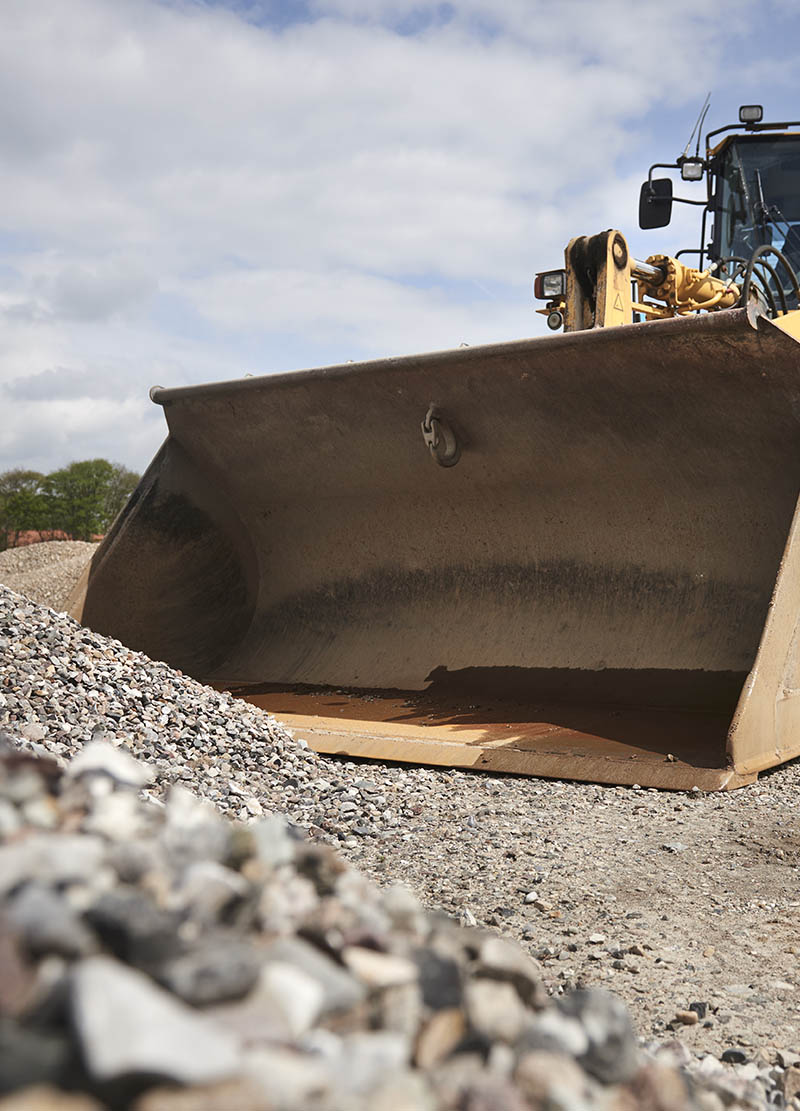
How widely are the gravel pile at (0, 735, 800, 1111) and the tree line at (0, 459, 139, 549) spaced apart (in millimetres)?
17398

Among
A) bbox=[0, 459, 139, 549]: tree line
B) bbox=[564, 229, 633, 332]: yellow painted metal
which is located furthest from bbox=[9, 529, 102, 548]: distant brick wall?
bbox=[564, 229, 633, 332]: yellow painted metal

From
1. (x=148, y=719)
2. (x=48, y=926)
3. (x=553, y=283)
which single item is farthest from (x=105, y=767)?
(x=553, y=283)

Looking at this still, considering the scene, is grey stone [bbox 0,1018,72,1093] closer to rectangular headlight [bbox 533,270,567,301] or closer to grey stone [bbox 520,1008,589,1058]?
grey stone [bbox 520,1008,589,1058]

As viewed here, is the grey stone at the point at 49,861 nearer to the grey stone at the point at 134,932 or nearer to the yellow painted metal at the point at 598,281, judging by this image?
the grey stone at the point at 134,932

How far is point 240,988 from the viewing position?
753 millimetres

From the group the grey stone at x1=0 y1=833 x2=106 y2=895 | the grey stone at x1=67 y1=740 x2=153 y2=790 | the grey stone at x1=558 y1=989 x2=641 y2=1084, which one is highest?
the grey stone at x1=67 y1=740 x2=153 y2=790

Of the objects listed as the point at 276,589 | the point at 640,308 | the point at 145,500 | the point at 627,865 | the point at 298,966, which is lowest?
the point at 627,865

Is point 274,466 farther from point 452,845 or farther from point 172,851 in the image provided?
point 172,851

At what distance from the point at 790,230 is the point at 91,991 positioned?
5164 mm

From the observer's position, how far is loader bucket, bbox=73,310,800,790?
324 centimetres

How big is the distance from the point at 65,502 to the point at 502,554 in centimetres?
1539

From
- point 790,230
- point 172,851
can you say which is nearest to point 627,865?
point 172,851

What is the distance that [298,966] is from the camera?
0.83m

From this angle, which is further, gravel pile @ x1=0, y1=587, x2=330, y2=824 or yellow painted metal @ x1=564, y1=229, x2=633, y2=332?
yellow painted metal @ x1=564, y1=229, x2=633, y2=332
